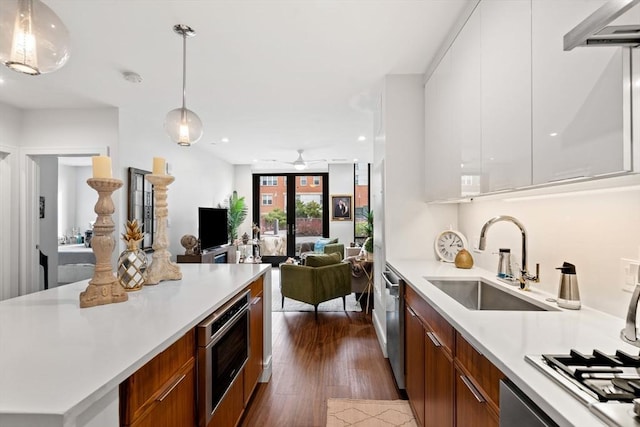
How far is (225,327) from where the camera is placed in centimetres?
157

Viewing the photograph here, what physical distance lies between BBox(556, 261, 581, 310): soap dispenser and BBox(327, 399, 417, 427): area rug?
1.25 m

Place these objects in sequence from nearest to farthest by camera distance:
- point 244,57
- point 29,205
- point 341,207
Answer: point 244,57, point 29,205, point 341,207

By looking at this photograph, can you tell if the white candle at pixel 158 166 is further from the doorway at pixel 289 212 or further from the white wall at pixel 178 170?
the doorway at pixel 289 212

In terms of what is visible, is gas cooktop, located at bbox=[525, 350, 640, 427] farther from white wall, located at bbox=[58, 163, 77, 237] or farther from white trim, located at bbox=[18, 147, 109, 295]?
white wall, located at bbox=[58, 163, 77, 237]

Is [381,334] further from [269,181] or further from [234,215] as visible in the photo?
[269,181]

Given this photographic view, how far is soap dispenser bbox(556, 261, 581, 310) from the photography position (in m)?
1.35

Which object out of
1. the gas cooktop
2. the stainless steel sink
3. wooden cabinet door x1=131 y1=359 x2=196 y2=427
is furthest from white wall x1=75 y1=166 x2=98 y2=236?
the gas cooktop

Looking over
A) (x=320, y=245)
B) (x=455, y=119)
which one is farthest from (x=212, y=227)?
(x=455, y=119)

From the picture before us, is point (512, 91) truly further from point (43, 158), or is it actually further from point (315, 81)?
point (43, 158)

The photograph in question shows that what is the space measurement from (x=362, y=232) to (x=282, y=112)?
14.9ft

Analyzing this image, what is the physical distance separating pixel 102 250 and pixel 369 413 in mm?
1900

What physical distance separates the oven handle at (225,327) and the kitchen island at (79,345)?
118mm

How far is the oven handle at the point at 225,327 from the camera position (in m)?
1.42

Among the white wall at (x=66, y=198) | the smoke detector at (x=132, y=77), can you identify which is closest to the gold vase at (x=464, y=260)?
the smoke detector at (x=132, y=77)
